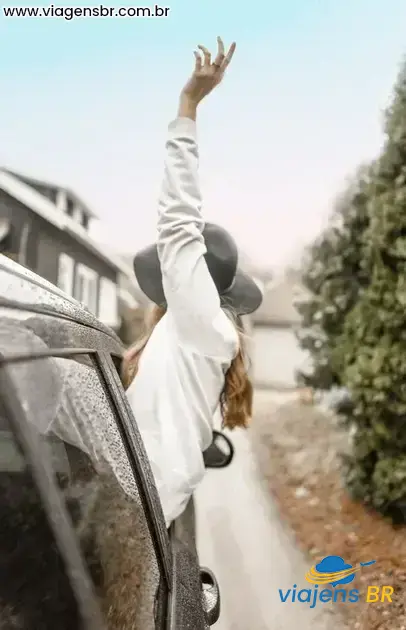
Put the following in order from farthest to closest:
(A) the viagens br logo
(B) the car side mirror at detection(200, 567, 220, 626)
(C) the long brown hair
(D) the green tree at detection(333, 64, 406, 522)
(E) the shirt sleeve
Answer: (D) the green tree at detection(333, 64, 406, 522) → (A) the viagens br logo → (C) the long brown hair → (E) the shirt sleeve → (B) the car side mirror at detection(200, 567, 220, 626)

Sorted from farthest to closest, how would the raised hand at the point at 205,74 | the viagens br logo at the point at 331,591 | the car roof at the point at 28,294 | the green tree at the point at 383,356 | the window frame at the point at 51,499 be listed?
the green tree at the point at 383,356
the viagens br logo at the point at 331,591
the raised hand at the point at 205,74
the car roof at the point at 28,294
the window frame at the point at 51,499

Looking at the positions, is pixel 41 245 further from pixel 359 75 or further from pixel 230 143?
pixel 359 75

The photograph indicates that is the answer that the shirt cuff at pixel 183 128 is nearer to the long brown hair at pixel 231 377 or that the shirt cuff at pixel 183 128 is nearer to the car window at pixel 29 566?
the long brown hair at pixel 231 377

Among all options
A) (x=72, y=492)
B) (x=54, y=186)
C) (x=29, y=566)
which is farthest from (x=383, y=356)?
(x=29, y=566)

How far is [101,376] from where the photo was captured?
3.63ft

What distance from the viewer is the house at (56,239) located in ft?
6.58

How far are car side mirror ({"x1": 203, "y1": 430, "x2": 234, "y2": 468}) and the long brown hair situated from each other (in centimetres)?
7

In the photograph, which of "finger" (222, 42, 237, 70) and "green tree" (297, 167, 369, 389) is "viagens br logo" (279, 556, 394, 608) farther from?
"finger" (222, 42, 237, 70)

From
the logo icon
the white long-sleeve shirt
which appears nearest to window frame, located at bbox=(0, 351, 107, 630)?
the white long-sleeve shirt

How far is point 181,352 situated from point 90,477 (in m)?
0.65

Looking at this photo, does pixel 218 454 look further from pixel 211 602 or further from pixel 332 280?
pixel 332 280

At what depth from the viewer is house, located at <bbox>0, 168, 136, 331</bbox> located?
2.01 meters

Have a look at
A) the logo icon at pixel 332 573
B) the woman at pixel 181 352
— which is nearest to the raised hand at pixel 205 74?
the woman at pixel 181 352

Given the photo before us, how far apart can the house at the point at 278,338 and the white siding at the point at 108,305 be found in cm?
50
